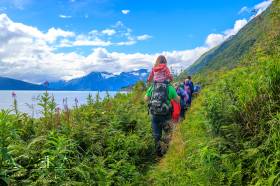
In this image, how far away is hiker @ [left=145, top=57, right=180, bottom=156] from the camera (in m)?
10.2

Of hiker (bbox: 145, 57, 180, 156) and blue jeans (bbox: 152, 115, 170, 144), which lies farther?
blue jeans (bbox: 152, 115, 170, 144)

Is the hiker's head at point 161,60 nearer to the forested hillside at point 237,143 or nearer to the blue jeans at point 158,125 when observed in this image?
the blue jeans at point 158,125

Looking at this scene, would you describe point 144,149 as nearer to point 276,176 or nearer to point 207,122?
point 207,122

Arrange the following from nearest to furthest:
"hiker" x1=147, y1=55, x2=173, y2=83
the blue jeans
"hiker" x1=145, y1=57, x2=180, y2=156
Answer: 1. "hiker" x1=145, y1=57, x2=180, y2=156
2. the blue jeans
3. "hiker" x1=147, y1=55, x2=173, y2=83

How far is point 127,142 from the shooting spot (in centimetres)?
958

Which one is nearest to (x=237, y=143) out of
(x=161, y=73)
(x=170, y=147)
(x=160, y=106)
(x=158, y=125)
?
(x=170, y=147)

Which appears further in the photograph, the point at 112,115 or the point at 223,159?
the point at 112,115

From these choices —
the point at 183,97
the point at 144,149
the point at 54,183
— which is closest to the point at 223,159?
the point at 54,183

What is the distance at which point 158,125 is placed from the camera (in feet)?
34.5

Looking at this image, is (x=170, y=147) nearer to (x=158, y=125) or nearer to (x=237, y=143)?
(x=158, y=125)

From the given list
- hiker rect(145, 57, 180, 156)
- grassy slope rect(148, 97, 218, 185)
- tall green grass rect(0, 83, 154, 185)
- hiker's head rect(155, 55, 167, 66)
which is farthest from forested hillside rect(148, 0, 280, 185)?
hiker's head rect(155, 55, 167, 66)

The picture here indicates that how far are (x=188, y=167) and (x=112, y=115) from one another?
4.44 m

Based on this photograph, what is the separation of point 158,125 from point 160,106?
58 centimetres

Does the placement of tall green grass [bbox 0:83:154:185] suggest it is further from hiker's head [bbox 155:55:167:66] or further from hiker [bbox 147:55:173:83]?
hiker's head [bbox 155:55:167:66]
